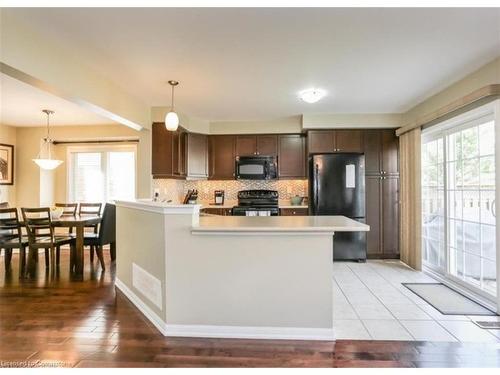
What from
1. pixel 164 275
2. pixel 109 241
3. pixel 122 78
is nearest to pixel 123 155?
pixel 109 241

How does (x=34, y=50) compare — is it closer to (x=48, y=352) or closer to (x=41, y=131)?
(x=48, y=352)

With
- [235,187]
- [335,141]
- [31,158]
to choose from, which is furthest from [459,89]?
[31,158]

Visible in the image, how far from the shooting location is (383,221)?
196 inches

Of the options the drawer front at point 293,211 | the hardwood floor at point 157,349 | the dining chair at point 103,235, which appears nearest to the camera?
the hardwood floor at point 157,349

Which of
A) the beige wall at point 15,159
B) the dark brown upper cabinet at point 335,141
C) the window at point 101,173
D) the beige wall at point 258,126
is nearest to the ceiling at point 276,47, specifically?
the dark brown upper cabinet at point 335,141

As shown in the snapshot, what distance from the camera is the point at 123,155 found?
229 inches

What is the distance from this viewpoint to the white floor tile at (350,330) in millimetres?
2406

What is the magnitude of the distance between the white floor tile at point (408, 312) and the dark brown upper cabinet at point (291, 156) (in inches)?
110

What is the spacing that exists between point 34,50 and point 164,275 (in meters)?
2.05

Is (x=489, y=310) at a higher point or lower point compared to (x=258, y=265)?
lower

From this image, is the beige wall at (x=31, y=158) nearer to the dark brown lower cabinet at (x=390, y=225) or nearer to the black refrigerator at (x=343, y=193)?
the black refrigerator at (x=343, y=193)

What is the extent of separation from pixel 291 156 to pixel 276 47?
291cm

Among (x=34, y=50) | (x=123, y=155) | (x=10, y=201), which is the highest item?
(x=34, y=50)

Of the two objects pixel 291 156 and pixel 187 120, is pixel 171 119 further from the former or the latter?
pixel 291 156
